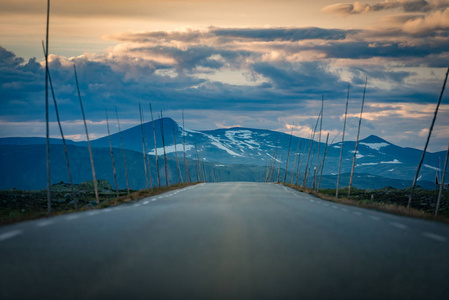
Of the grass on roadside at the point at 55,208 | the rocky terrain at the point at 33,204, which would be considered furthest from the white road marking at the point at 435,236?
the rocky terrain at the point at 33,204

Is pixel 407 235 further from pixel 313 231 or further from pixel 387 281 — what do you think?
pixel 387 281

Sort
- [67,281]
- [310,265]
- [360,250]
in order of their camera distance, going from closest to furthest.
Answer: [67,281], [310,265], [360,250]

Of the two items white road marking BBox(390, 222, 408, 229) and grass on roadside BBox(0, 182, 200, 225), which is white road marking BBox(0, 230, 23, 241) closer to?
grass on roadside BBox(0, 182, 200, 225)

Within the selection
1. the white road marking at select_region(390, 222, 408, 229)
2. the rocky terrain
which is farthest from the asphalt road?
the rocky terrain

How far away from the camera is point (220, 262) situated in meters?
8.08

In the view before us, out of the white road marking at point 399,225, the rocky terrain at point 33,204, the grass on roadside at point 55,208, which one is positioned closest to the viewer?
the white road marking at point 399,225

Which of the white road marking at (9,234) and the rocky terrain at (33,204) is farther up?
the white road marking at (9,234)

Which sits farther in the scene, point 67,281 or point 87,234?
point 87,234

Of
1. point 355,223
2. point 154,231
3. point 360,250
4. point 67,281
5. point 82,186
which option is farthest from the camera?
point 82,186

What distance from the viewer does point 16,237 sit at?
33.1 feet

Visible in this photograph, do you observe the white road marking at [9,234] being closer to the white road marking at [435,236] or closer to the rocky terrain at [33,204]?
Result: the rocky terrain at [33,204]

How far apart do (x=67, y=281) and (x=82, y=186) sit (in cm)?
10527

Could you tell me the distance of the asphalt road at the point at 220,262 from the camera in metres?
6.36

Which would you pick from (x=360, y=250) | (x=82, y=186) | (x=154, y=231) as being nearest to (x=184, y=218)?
(x=154, y=231)
